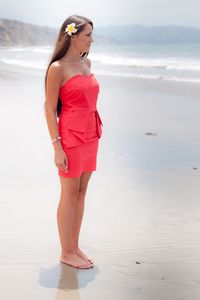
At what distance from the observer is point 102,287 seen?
3.59 metres

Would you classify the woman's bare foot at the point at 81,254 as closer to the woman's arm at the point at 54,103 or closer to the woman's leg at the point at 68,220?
the woman's leg at the point at 68,220

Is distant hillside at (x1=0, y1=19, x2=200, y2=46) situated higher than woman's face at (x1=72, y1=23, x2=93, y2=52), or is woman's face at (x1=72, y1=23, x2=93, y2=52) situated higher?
woman's face at (x1=72, y1=23, x2=93, y2=52)

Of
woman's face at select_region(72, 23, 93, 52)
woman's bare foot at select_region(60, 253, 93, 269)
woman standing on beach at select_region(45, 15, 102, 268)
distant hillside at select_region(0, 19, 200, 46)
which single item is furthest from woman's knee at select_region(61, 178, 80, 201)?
distant hillside at select_region(0, 19, 200, 46)

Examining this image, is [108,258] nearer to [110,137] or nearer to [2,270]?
[2,270]

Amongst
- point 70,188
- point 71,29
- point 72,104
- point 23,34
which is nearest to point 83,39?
point 71,29

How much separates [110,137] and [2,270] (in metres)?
5.08

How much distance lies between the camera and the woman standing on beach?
3.63 meters

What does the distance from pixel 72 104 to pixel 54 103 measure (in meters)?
0.11

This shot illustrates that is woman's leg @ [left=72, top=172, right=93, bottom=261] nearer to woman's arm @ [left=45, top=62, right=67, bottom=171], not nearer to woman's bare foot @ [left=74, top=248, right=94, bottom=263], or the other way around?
woman's bare foot @ [left=74, top=248, right=94, bottom=263]

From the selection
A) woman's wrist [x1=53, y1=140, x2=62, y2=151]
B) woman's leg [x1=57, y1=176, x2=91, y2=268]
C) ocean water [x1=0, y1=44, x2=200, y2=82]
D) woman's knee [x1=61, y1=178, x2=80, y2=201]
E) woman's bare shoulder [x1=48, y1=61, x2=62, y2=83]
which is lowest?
ocean water [x1=0, y1=44, x2=200, y2=82]

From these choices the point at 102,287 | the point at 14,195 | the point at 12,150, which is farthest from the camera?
the point at 12,150

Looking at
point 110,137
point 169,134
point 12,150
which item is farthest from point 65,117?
point 169,134

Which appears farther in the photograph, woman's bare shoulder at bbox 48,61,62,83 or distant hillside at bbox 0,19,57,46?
distant hillside at bbox 0,19,57,46

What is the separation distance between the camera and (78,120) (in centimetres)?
366
